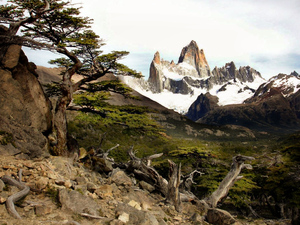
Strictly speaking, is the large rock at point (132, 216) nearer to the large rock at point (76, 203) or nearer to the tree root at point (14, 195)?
the large rock at point (76, 203)

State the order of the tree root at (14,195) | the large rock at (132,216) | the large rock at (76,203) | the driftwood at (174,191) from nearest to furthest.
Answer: the tree root at (14,195) → the large rock at (76,203) → the large rock at (132,216) → the driftwood at (174,191)

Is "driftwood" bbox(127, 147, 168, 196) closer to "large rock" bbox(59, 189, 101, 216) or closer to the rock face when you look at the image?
the rock face

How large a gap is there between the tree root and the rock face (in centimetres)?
246

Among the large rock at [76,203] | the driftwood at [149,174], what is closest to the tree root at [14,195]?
the large rock at [76,203]

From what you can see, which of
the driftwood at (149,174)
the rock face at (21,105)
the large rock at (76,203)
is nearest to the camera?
the large rock at (76,203)

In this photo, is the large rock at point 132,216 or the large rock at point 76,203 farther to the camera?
the large rock at point 132,216

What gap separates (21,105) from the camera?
10.9 metres

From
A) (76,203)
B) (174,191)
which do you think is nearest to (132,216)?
(76,203)

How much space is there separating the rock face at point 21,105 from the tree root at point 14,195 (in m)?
2.46

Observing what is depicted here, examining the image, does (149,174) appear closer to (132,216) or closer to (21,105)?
(132,216)

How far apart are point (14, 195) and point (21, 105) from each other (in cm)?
597

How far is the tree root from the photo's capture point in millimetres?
5791

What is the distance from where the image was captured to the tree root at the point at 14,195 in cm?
579

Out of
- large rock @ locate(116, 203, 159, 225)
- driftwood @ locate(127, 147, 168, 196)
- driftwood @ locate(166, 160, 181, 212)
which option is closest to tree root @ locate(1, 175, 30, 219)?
large rock @ locate(116, 203, 159, 225)
